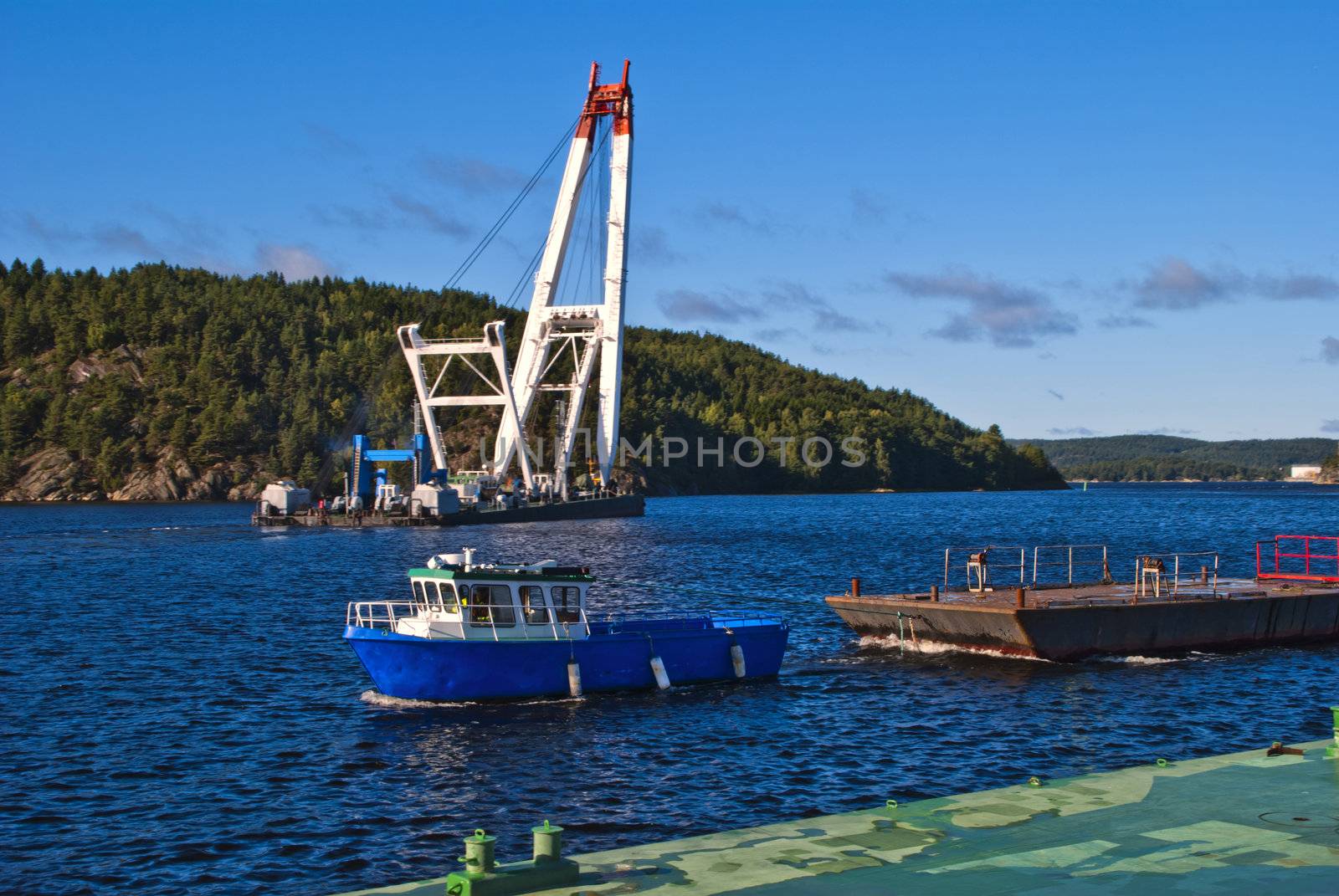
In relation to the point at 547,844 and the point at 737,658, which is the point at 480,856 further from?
the point at 737,658

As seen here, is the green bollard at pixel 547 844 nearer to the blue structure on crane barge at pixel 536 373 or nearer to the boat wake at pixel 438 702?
the boat wake at pixel 438 702

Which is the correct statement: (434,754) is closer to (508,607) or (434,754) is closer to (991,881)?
(508,607)

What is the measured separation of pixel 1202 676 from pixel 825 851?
23.5 meters

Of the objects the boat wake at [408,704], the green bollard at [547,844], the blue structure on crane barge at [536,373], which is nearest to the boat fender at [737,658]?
the boat wake at [408,704]

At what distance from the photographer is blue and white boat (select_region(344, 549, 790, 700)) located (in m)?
30.5

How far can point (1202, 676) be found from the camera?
35500mm

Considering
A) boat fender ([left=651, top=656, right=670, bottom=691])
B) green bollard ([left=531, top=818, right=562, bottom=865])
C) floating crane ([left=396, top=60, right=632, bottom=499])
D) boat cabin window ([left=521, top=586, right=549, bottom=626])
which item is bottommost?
boat fender ([left=651, top=656, right=670, bottom=691])

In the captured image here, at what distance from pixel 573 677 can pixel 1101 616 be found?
16.6 metres

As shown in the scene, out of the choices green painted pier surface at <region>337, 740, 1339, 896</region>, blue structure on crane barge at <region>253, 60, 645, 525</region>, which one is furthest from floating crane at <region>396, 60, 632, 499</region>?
green painted pier surface at <region>337, 740, 1339, 896</region>

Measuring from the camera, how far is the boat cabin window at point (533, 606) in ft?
103

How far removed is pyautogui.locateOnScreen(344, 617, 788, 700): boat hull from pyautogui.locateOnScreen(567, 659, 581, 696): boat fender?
93 millimetres

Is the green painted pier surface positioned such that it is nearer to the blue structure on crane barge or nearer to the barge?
the barge

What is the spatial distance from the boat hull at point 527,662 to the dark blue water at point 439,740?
0.53m

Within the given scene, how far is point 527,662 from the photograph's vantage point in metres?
31.1
